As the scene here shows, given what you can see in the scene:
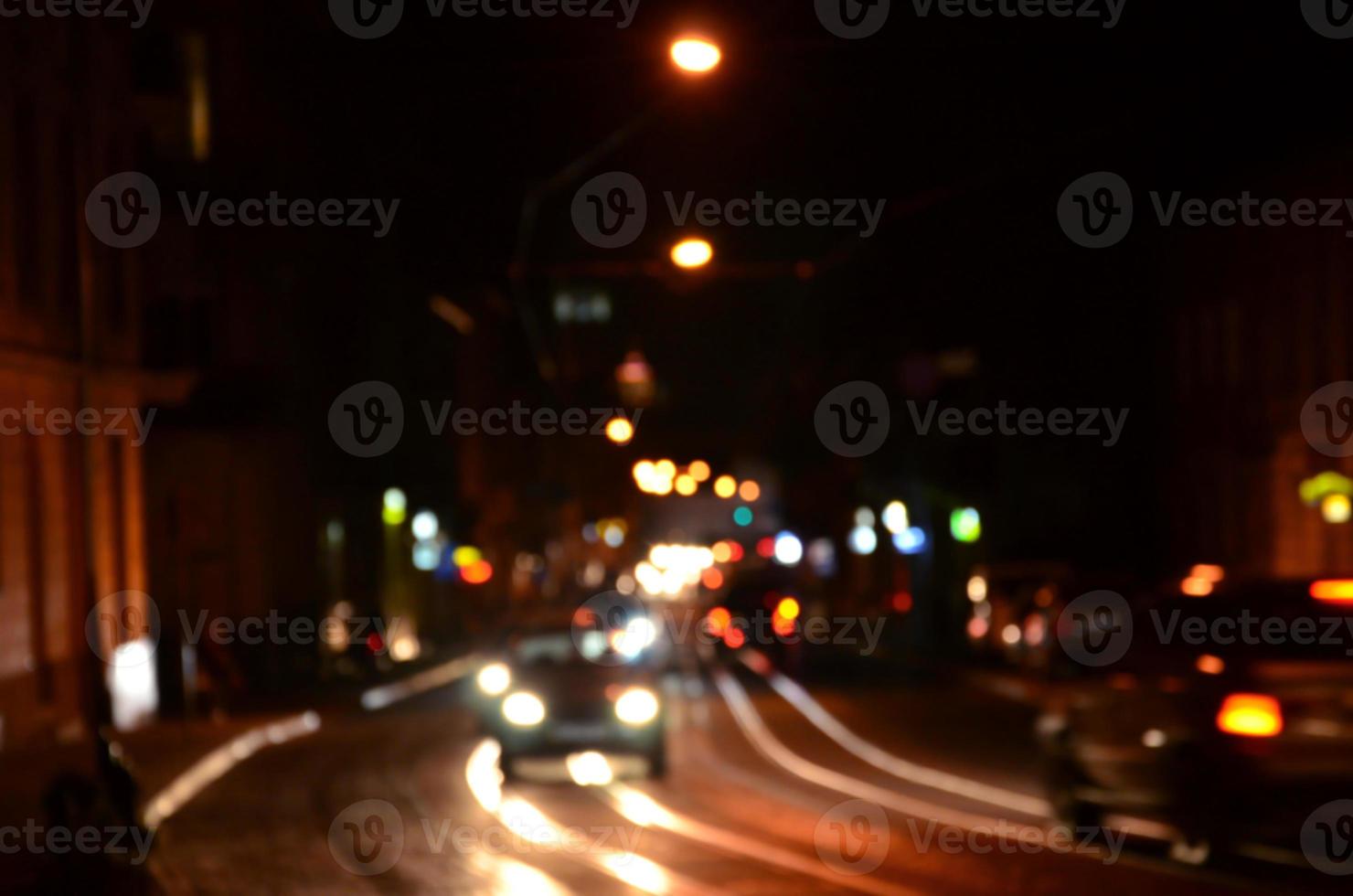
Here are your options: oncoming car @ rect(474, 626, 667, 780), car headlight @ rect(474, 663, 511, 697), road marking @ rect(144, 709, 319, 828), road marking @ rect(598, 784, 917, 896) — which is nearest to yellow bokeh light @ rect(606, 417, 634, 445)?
road marking @ rect(144, 709, 319, 828)

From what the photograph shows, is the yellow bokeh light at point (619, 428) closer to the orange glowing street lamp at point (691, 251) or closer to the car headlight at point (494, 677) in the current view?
the car headlight at point (494, 677)

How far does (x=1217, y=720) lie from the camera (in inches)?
467

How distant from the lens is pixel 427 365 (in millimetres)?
53719

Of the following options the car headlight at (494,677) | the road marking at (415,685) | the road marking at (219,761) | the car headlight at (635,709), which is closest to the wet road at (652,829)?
the road marking at (219,761)

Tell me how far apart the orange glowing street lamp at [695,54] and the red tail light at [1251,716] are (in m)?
5.73

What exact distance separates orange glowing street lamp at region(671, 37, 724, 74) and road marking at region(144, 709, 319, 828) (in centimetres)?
714

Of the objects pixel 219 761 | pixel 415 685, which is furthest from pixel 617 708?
pixel 415 685

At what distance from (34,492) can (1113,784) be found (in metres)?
14.7

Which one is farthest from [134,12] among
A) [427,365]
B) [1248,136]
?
[427,365]

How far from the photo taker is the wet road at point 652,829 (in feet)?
37.4

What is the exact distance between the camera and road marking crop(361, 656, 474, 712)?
31392 mm

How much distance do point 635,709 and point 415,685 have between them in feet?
65.9

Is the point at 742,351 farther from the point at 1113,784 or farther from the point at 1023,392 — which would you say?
the point at 1113,784

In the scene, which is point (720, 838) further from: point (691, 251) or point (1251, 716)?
point (691, 251)
